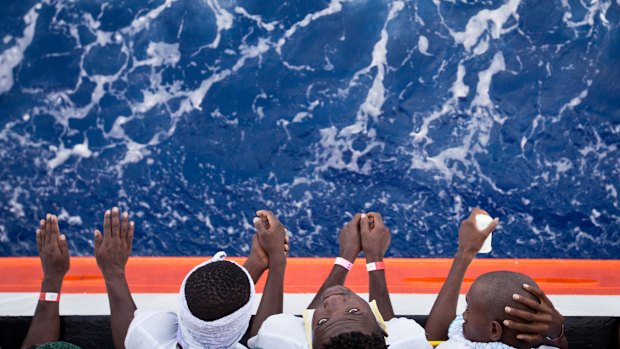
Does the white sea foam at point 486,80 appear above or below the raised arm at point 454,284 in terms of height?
above

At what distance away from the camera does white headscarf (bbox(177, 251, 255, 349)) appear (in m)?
1.92

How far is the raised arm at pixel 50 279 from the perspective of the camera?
7.97 feet

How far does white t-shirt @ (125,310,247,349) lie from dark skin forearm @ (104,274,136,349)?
0.66ft

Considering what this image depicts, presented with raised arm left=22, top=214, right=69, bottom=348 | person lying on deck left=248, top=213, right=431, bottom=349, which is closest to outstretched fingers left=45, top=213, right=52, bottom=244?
raised arm left=22, top=214, right=69, bottom=348

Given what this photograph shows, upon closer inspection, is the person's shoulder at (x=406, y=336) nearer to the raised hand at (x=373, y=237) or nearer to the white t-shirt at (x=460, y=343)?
the white t-shirt at (x=460, y=343)

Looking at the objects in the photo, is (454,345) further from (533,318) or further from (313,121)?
(313,121)

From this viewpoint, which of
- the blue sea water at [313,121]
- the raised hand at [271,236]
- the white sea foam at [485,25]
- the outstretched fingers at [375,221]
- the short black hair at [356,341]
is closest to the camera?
the short black hair at [356,341]

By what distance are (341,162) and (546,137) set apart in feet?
4.40

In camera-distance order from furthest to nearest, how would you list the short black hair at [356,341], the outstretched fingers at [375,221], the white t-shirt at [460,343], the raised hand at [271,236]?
the outstretched fingers at [375,221] < the raised hand at [271,236] < the white t-shirt at [460,343] < the short black hair at [356,341]

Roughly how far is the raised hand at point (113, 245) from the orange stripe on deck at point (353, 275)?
0.74 meters

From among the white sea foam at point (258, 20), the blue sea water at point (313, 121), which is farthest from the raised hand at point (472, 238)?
the white sea foam at point (258, 20)

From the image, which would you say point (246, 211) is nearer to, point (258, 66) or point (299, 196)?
point (299, 196)

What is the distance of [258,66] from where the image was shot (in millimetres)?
4758

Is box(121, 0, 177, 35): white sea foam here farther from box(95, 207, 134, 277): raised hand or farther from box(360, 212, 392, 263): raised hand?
box(360, 212, 392, 263): raised hand
